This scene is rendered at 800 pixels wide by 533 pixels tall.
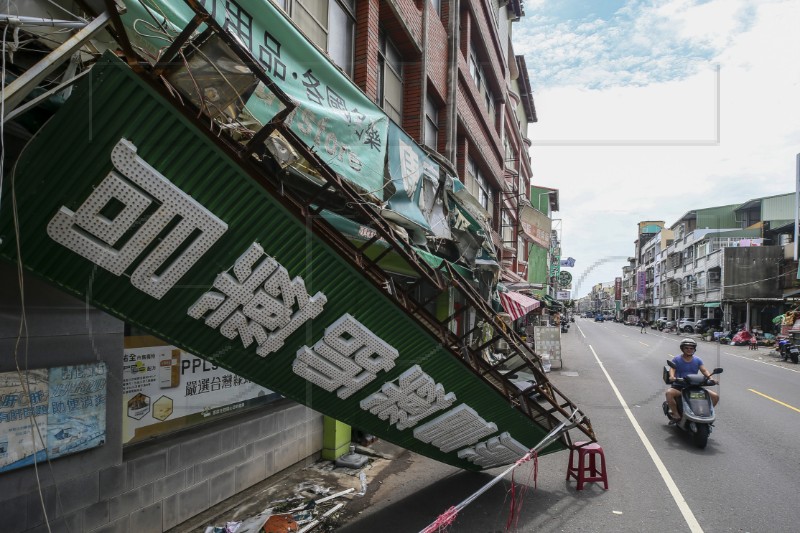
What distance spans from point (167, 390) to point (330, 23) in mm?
6485

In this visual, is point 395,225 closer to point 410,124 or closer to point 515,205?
point 410,124

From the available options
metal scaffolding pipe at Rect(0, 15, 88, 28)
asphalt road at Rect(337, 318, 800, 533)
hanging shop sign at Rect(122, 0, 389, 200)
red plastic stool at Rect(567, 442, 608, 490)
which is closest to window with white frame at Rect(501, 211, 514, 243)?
asphalt road at Rect(337, 318, 800, 533)

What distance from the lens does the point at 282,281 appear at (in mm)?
4012

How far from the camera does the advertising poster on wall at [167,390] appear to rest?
A: 4977 mm

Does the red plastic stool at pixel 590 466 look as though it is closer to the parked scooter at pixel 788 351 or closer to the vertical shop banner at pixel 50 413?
the vertical shop banner at pixel 50 413

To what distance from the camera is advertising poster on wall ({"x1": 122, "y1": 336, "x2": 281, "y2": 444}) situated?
4.98 m

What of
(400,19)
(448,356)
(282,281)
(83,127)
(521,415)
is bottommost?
(521,415)

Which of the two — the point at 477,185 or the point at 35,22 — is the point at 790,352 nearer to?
the point at 477,185

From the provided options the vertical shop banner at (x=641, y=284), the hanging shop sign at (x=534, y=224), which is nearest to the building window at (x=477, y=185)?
the hanging shop sign at (x=534, y=224)

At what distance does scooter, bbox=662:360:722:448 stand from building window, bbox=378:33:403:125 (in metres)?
8.03

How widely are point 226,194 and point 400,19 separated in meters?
8.02

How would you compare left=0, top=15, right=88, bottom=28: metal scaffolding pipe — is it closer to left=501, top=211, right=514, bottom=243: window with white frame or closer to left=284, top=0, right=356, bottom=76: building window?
left=284, top=0, right=356, bottom=76: building window

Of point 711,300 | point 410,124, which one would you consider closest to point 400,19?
point 410,124

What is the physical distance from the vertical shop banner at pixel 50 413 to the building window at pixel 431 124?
10.0m
